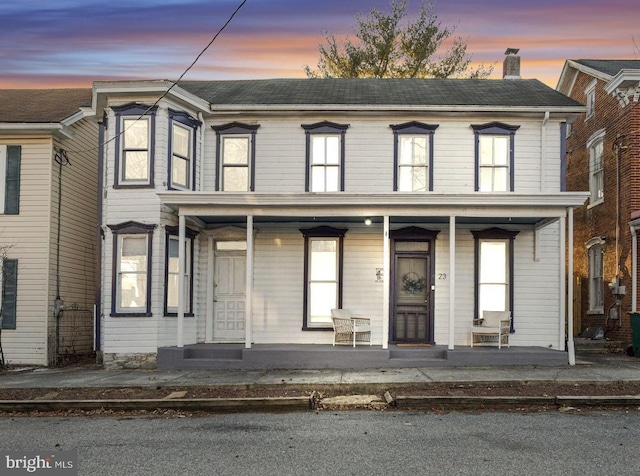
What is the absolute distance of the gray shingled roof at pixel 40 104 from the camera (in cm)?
1625

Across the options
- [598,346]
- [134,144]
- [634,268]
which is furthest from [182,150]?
[598,346]

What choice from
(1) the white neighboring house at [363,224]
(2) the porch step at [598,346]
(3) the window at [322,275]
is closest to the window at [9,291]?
(1) the white neighboring house at [363,224]

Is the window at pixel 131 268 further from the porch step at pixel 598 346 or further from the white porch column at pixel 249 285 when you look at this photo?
the porch step at pixel 598 346

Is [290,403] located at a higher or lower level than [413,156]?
lower

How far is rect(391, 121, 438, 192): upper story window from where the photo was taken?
15867mm

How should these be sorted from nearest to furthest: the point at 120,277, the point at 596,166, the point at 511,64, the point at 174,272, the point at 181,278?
the point at 181,278
the point at 120,277
the point at 174,272
the point at 596,166
the point at 511,64

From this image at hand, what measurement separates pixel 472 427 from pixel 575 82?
16.2 metres

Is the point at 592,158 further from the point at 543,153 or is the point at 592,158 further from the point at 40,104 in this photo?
the point at 40,104

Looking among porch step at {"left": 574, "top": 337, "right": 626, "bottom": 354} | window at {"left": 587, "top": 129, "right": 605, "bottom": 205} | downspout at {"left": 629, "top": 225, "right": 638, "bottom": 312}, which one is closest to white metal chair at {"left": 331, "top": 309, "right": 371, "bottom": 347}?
porch step at {"left": 574, "top": 337, "right": 626, "bottom": 354}

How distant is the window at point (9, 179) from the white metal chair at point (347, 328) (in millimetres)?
8203

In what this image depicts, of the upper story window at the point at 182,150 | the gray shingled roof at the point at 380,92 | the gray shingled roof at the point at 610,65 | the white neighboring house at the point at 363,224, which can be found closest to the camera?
the upper story window at the point at 182,150

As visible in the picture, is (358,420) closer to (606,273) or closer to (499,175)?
(499,175)

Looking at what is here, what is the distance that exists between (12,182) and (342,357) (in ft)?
29.9

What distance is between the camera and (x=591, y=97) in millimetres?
19719
